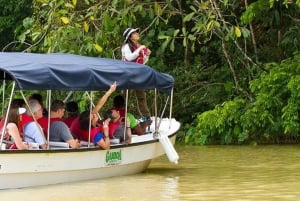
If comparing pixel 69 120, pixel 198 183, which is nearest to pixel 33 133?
pixel 69 120

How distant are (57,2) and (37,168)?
7.51 meters

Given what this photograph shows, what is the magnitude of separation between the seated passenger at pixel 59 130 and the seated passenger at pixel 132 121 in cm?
175

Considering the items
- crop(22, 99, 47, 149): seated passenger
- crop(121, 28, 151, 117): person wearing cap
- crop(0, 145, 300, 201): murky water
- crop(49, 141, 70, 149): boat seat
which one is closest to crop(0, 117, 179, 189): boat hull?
crop(0, 145, 300, 201): murky water

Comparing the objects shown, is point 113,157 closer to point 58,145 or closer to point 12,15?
point 58,145

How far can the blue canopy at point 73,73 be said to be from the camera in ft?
41.9

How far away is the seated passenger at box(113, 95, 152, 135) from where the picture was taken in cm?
1531

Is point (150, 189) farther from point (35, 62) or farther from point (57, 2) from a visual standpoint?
point (57, 2)

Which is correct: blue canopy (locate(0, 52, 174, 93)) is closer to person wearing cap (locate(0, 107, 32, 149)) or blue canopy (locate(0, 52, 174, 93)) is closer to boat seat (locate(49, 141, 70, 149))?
person wearing cap (locate(0, 107, 32, 149))

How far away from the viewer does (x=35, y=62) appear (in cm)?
1322

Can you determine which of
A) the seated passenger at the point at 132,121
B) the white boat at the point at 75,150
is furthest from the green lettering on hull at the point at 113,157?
the seated passenger at the point at 132,121

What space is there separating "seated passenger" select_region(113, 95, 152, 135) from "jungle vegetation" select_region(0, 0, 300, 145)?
9.96ft

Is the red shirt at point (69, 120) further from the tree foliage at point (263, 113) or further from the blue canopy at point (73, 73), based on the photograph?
the tree foliage at point (263, 113)

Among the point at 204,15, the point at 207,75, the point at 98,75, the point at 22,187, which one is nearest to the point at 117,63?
the point at 98,75

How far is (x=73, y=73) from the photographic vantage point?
13.4 meters
